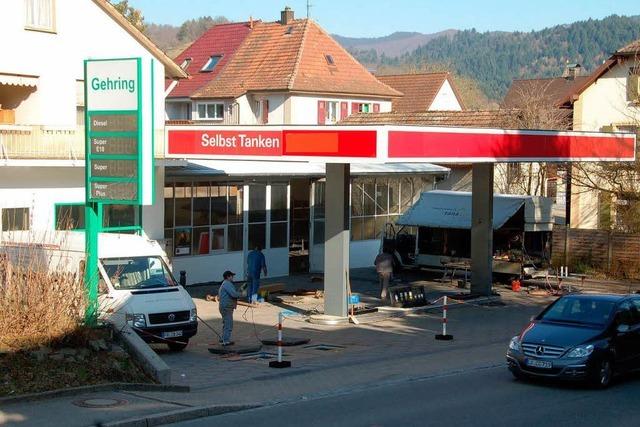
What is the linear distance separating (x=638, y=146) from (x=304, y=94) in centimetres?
2204

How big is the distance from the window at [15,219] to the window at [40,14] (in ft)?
17.4

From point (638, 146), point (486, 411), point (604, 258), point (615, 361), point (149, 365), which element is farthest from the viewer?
point (638, 146)

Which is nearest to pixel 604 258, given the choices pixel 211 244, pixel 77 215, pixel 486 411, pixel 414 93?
pixel 211 244

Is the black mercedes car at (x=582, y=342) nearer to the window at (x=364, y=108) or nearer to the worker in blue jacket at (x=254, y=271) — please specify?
the worker in blue jacket at (x=254, y=271)

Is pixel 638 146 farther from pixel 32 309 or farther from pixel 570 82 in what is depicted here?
pixel 570 82

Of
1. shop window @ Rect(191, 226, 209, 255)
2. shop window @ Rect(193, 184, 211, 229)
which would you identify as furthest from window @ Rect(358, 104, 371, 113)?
shop window @ Rect(191, 226, 209, 255)

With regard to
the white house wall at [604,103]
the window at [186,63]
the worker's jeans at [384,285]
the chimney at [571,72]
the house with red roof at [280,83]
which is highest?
the chimney at [571,72]

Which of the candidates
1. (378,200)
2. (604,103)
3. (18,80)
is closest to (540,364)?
(18,80)

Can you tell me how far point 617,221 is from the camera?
37688 millimetres

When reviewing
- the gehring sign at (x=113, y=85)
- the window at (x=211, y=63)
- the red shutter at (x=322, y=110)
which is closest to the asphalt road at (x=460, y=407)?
the gehring sign at (x=113, y=85)

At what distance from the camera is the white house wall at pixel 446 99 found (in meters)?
70.1

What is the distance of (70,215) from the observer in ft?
91.8

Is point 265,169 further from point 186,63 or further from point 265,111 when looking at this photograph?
point 186,63

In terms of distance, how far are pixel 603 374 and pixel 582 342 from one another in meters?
0.65
